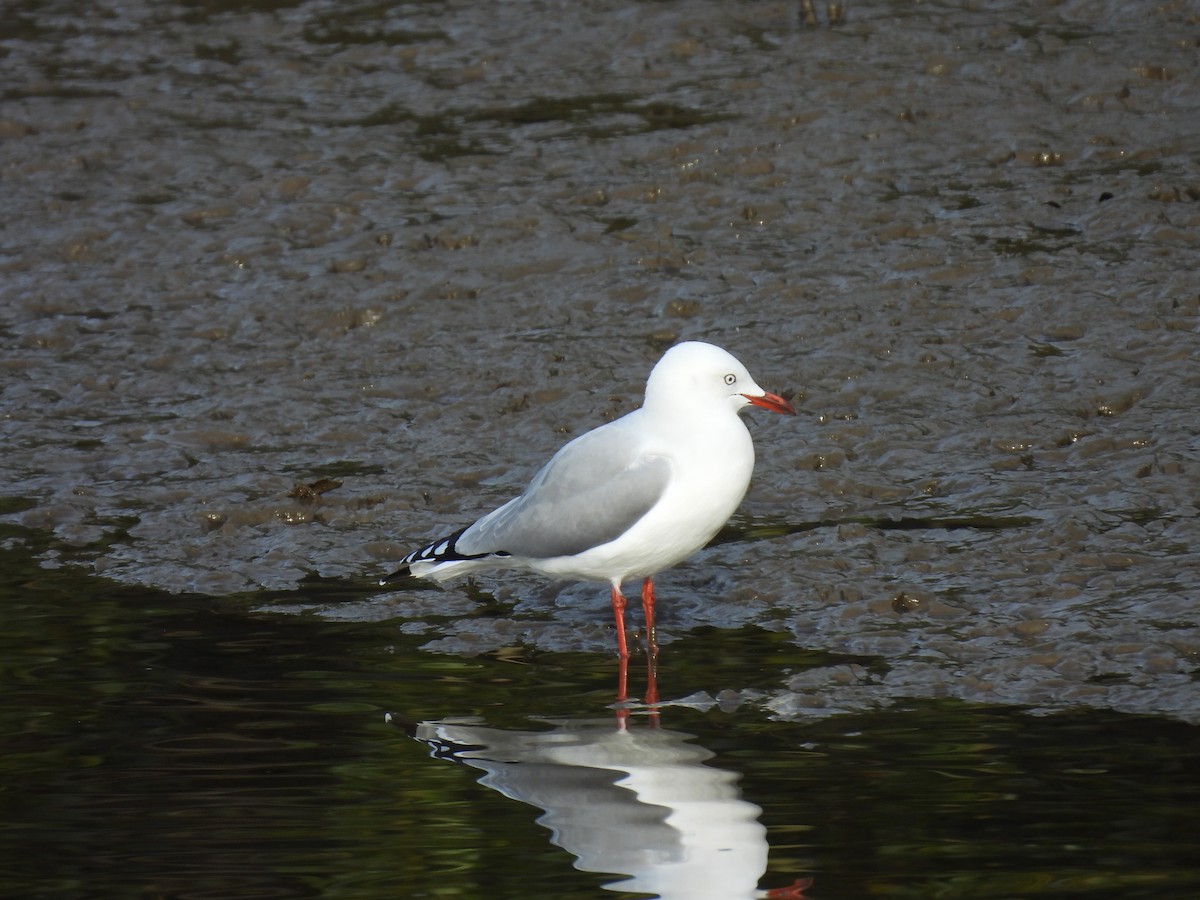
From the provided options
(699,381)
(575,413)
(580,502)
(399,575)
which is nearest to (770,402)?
(699,381)

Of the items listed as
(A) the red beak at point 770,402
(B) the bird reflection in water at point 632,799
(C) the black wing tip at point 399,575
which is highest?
(A) the red beak at point 770,402

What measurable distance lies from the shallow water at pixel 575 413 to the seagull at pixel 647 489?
41cm

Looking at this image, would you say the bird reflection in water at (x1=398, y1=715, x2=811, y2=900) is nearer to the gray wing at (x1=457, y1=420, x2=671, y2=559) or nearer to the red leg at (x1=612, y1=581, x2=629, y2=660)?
the red leg at (x1=612, y1=581, x2=629, y2=660)

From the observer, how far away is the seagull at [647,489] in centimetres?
712

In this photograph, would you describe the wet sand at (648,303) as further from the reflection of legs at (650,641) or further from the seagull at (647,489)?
the seagull at (647,489)

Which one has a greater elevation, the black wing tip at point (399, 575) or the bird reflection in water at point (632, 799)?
the black wing tip at point (399, 575)

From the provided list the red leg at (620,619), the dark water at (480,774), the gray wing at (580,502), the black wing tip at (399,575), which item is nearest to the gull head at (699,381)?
the gray wing at (580,502)

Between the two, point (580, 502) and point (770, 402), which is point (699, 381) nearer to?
point (770, 402)

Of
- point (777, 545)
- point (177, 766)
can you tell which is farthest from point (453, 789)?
point (777, 545)

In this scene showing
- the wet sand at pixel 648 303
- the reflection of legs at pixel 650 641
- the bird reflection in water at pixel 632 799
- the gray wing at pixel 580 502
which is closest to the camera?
the bird reflection in water at pixel 632 799

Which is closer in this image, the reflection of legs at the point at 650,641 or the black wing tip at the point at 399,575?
the reflection of legs at the point at 650,641

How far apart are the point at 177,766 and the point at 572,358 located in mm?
4726

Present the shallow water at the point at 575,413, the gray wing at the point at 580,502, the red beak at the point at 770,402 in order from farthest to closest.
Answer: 1. the red beak at the point at 770,402
2. the gray wing at the point at 580,502
3. the shallow water at the point at 575,413

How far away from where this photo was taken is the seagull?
7117 millimetres
